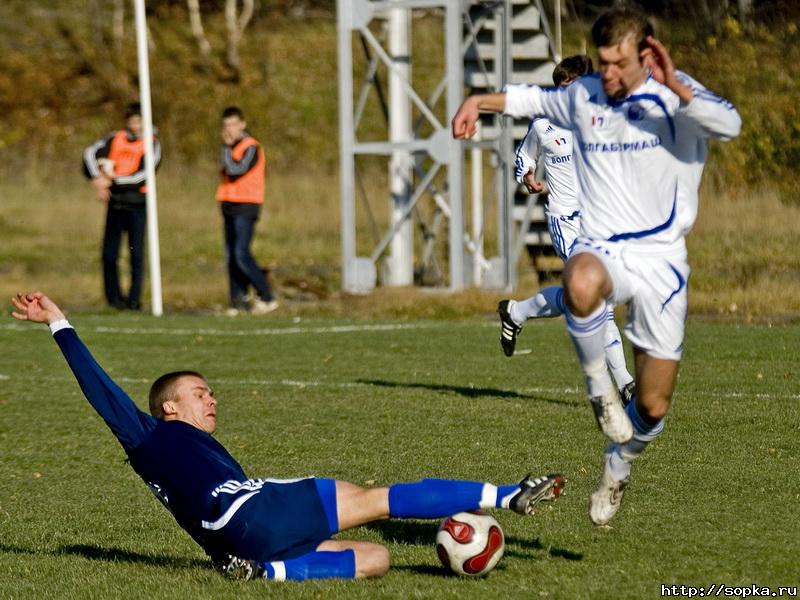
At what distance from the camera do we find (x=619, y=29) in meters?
5.91

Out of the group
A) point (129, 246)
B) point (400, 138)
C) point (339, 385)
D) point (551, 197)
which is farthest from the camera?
point (400, 138)

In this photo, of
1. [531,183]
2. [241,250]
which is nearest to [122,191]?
[241,250]

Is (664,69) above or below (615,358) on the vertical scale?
above

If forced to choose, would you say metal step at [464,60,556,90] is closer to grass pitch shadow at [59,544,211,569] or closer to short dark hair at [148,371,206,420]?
grass pitch shadow at [59,544,211,569]

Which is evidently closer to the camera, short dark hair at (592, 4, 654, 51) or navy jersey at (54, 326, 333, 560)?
navy jersey at (54, 326, 333, 560)

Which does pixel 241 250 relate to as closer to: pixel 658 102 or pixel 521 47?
pixel 521 47

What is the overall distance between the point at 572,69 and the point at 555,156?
0.84 meters

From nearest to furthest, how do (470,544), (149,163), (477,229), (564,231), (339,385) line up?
(470,544), (564,231), (339,385), (149,163), (477,229)

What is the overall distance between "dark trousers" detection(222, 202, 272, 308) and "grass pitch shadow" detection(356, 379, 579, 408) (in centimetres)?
526

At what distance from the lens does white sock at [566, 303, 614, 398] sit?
5.92m

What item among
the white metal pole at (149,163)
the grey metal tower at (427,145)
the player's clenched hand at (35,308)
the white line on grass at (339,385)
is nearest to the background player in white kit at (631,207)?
the player's clenched hand at (35,308)

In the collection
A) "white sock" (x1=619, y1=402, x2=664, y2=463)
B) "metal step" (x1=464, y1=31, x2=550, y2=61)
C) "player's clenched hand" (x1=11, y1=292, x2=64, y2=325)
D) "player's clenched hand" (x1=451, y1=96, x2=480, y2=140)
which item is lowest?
"white sock" (x1=619, y1=402, x2=664, y2=463)

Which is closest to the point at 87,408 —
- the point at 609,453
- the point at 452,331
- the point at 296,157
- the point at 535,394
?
the point at 535,394

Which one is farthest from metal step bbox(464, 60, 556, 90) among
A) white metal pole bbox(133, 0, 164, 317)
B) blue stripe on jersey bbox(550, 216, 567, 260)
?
blue stripe on jersey bbox(550, 216, 567, 260)
